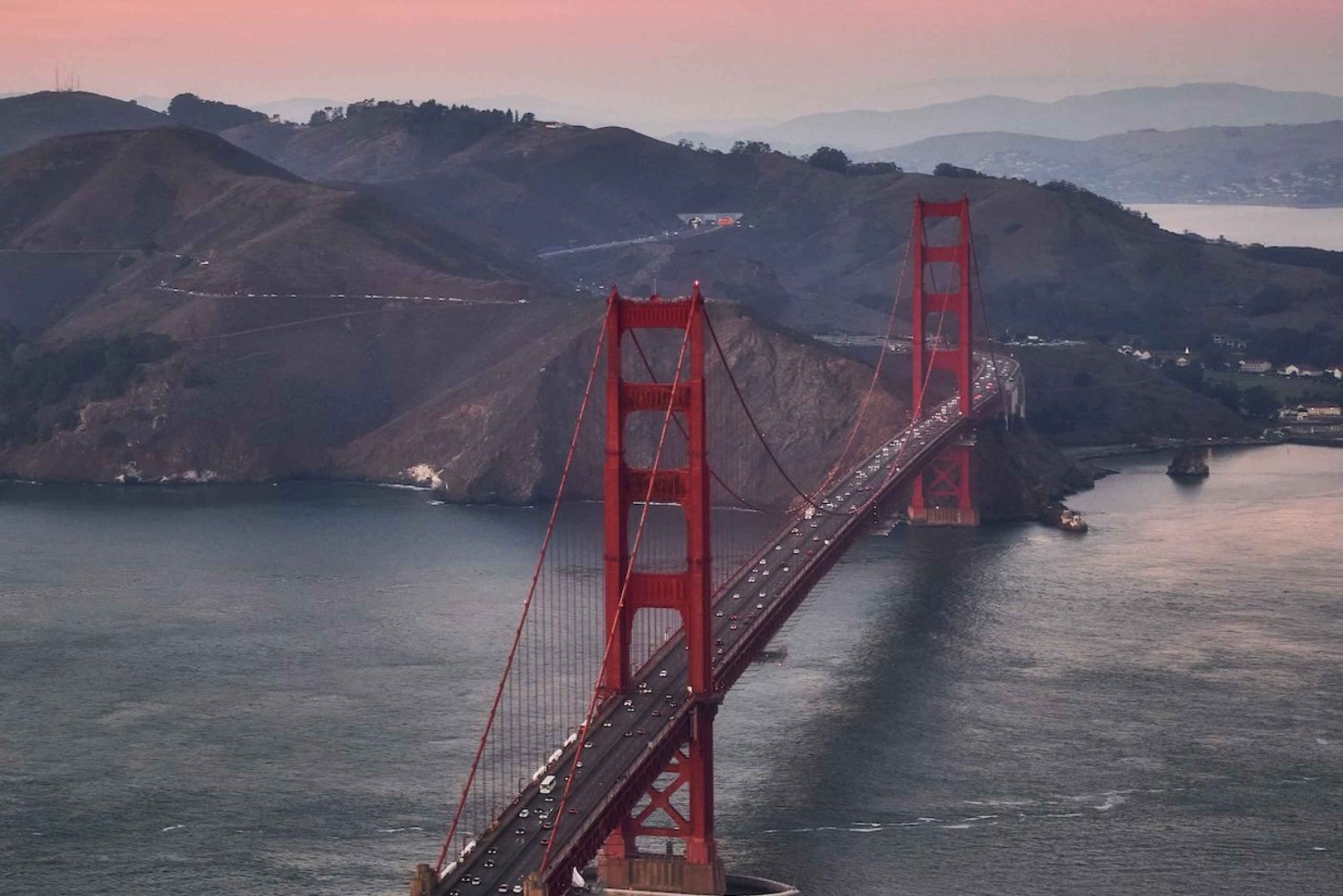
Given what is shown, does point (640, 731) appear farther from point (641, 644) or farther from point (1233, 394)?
point (1233, 394)

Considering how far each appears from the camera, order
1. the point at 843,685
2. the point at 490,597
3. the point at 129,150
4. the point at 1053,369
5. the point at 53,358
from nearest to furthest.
A: 1. the point at 843,685
2. the point at 490,597
3. the point at 53,358
4. the point at 1053,369
5. the point at 129,150

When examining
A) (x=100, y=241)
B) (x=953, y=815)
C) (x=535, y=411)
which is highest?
(x=100, y=241)

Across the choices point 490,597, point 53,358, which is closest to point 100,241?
point 53,358

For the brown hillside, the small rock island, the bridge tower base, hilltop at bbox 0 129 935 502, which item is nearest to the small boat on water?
hilltop at bbox 0 129 935 502

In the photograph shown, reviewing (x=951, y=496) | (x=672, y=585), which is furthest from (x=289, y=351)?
(x=672, y=585)

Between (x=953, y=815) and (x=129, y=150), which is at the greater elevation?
(x=129, y=150)

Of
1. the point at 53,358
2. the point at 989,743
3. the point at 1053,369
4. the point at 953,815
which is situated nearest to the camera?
the point at 953,815

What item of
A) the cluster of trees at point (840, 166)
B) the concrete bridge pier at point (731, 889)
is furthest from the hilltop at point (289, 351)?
the cluster of trees at point (840, 166)

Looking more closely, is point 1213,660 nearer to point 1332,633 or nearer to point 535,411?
point 1332,633

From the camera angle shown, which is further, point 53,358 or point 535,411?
point 53,358
